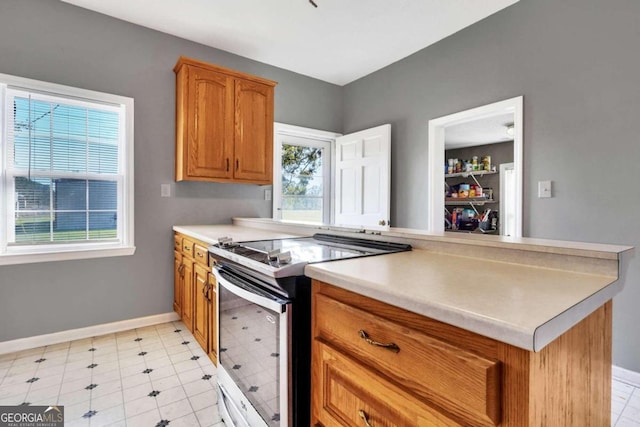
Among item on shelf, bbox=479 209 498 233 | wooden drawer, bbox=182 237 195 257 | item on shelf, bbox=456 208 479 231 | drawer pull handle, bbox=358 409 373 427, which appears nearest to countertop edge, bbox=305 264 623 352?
drawer pull handle, bbox=358 409 373 427

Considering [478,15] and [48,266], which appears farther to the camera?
[478,15]

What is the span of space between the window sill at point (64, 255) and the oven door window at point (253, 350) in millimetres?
1652

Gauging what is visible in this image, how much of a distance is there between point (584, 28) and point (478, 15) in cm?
81

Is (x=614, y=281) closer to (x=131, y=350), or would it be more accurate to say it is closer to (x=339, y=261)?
(x=339, y=261)

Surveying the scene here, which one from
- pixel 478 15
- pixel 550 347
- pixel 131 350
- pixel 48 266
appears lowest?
pixel 131 350

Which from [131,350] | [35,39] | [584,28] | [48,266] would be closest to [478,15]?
[584,28]

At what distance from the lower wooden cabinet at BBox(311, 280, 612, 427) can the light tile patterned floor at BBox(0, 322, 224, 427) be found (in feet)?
3.34

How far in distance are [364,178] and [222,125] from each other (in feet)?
5.57

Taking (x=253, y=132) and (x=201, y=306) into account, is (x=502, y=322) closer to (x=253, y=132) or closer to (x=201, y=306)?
(x=201, y=306)

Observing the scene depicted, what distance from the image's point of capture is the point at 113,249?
108 inches

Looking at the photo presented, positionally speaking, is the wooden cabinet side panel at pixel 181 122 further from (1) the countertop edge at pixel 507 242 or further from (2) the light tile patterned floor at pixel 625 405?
(2) the light tile patterned floor at pixel 625 405

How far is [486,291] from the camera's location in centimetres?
79

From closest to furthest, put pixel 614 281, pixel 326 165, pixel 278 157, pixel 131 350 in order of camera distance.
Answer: pixel 614 281
pixel 131 350
pixel 278 157
pixel 326 165

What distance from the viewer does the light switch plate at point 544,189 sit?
7.73ft
